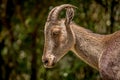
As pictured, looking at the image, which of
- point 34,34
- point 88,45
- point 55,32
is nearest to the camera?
point 55,32

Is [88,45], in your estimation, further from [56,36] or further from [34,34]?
[34,34]

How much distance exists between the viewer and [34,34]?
1310 centimetres

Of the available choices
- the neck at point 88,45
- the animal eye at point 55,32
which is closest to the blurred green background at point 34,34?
the neck at point 88,45

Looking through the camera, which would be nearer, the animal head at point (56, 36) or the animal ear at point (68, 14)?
the animal head at point (56, 36)

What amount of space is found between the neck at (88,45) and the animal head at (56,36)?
0.33 feet

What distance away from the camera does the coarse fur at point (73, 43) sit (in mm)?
7426

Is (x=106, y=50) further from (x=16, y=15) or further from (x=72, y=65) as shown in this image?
(x=16, y=15)

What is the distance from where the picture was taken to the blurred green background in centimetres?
1049

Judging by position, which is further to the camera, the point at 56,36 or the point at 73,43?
the point at 73,43

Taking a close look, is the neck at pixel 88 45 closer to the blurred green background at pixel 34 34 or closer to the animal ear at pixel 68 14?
the animal ear at pixel 68 14

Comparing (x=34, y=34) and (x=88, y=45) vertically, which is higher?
(x=88, y=45)

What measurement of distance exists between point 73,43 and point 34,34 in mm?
5473

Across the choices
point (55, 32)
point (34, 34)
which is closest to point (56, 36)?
point (55, 32)

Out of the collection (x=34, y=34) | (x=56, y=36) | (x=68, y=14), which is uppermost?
(x=68, y=14)
